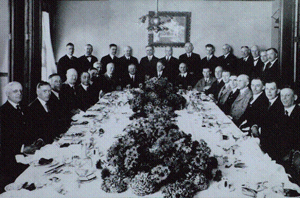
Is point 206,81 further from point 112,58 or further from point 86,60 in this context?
point 86,60

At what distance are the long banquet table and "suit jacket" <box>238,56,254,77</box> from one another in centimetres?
387

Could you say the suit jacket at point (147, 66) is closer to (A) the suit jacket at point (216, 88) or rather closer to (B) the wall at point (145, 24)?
(B) the wall at point (145, 24)

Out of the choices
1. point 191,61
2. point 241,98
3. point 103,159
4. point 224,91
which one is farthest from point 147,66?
point 103,159

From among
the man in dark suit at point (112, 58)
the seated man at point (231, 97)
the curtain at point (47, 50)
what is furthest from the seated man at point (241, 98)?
the curtain at point (47, 50)

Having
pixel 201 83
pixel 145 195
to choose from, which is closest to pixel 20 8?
pixel 201 83

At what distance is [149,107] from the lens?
3.24m

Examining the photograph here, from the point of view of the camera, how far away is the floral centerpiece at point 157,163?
1.39 meters

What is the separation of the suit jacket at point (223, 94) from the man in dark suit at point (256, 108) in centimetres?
117

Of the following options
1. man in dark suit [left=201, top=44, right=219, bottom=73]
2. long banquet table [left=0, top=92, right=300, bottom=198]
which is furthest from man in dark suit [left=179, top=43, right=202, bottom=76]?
long banquet table [left=0, top=92, right=300, bottom=198]

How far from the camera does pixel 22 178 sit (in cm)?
157

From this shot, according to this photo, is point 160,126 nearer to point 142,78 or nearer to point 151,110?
point 151,110

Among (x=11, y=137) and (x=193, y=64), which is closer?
(x=11, y=137)

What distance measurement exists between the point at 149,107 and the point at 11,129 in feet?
4.50

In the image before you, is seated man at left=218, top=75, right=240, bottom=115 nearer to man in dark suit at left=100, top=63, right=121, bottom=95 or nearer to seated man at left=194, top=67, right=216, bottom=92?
seated man at left=194, top=67, right=216, bottom=92
